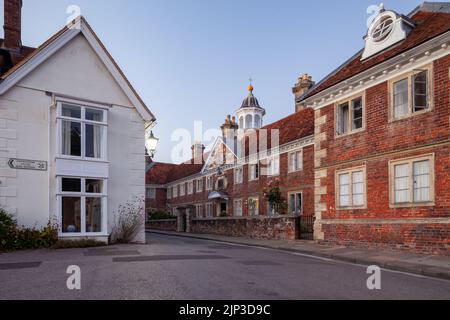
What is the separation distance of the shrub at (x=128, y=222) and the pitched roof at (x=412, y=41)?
9.07 meters

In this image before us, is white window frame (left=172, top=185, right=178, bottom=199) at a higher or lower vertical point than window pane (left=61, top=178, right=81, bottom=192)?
lower

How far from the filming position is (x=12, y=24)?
61.3 ft

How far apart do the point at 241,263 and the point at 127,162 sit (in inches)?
339

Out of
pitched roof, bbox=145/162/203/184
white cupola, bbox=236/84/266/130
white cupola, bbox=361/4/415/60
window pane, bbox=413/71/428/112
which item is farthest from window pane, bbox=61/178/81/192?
pitched roof, bbox=145/162/203/184

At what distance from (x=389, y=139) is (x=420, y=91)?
1.97m

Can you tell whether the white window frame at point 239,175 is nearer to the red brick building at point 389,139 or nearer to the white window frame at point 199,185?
the white window frame at point 199,185

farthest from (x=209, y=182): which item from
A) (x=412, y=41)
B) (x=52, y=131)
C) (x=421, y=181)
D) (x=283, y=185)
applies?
(x=421, y=181)

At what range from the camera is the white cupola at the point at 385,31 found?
16594mm

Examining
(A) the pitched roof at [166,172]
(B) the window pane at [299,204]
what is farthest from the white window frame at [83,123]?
(A) the pitched roof at [166,172]

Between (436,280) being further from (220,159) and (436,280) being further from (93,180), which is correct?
(220,159)

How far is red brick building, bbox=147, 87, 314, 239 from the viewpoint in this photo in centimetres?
2580

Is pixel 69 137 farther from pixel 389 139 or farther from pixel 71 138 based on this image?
pixel 389 139

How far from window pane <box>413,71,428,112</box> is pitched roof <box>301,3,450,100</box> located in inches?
41.1

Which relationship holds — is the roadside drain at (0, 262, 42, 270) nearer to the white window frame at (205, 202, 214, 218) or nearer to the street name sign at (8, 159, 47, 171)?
the street name sign at (8, 159, 47, 171)
